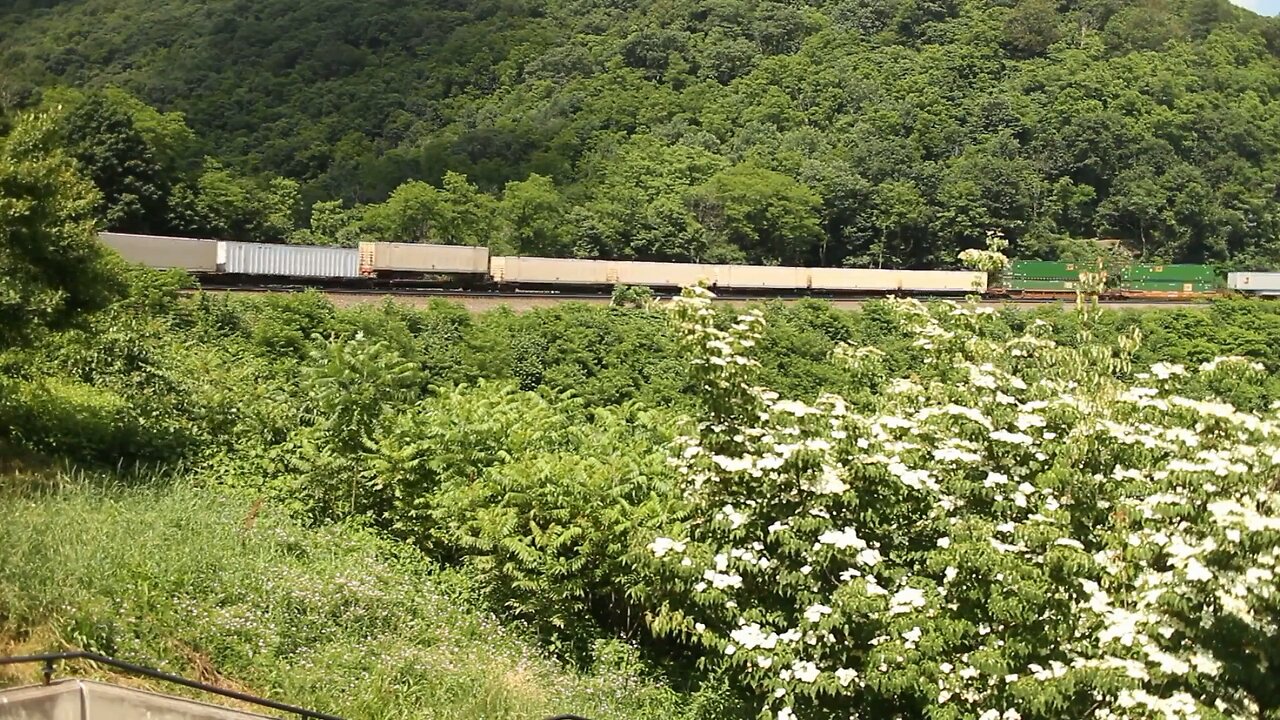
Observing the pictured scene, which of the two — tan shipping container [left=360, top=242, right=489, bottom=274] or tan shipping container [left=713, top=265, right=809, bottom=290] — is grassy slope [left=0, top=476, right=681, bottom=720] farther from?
tan shipping container [left=713, top=265, right=809, bottom=290]

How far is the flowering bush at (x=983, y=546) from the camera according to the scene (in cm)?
762

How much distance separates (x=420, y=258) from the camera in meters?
43.1

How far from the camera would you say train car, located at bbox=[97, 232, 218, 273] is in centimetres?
3403

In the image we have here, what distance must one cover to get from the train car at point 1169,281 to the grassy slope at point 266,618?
56979 mm

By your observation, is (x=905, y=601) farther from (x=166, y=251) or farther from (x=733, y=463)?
(x=166, y=251)

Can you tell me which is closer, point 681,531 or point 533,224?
point 681,531

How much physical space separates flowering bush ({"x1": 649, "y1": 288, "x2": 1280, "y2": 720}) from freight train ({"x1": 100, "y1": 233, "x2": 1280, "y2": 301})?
11.2 meters

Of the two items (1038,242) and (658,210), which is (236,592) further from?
(1038,242)

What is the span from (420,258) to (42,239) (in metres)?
27.8

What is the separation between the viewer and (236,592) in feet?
36.7

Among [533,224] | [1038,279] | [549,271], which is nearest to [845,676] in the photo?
[549,271]

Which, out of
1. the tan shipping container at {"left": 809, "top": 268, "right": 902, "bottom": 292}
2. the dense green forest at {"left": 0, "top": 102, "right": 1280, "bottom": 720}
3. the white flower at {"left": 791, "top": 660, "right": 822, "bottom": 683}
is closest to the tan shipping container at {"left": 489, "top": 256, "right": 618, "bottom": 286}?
the tan shipping container at {"left": 809, "top": 268, "right": 902, "bottom": 292}

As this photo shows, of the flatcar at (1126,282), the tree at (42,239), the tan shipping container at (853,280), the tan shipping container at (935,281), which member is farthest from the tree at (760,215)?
the tree at (42,239)

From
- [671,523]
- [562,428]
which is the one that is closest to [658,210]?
[562,428]
